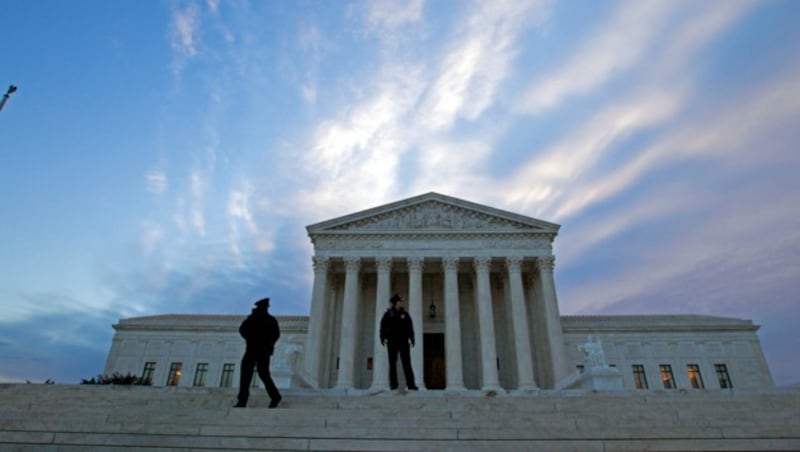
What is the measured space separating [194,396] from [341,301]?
23335mm

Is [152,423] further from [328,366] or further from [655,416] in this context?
[328,366]

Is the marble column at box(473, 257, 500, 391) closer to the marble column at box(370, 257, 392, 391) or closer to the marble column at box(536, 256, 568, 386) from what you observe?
the marble column at box(536, 256, 568, 386)

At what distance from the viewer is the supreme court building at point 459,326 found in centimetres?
3197

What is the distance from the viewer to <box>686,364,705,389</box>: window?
40188 mm

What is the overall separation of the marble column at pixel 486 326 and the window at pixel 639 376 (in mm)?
16430

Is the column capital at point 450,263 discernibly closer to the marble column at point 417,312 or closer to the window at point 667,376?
the marble column at point 417,312

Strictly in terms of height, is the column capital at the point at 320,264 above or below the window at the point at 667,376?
above

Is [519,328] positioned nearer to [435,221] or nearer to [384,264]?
[435,221]

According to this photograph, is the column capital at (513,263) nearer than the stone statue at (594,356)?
No

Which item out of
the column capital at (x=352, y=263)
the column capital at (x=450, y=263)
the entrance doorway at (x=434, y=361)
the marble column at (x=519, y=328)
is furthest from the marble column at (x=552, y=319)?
the column capital at (x=352, y=263)

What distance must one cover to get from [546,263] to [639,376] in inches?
634

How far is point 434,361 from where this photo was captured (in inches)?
1407

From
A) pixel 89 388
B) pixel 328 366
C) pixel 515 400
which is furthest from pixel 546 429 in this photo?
pixel 328 366

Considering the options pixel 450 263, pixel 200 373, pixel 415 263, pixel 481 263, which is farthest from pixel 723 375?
pixel 200 373
